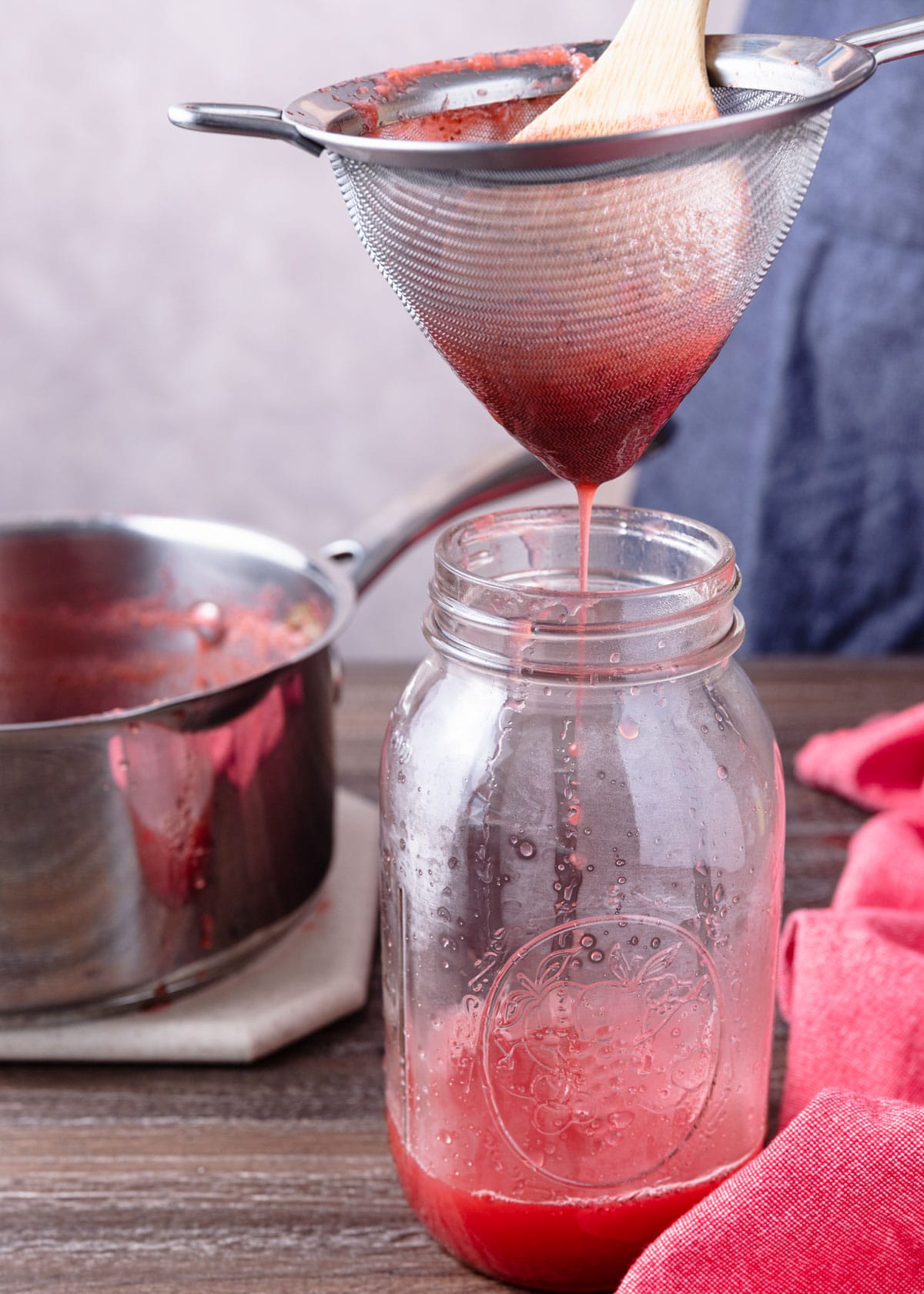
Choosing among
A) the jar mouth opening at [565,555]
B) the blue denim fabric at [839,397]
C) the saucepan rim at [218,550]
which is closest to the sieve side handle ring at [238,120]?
the jar mouth opening at [565,555]

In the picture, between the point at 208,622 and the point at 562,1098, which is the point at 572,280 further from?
the point at 208,622

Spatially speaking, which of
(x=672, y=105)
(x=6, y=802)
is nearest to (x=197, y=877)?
(x=6, y=802)

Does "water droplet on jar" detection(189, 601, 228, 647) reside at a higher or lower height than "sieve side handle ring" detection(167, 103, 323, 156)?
lower

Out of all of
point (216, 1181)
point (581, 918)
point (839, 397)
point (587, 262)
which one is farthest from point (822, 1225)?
point (839, 397)

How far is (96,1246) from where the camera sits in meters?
0.65

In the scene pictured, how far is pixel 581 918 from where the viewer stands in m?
0.64

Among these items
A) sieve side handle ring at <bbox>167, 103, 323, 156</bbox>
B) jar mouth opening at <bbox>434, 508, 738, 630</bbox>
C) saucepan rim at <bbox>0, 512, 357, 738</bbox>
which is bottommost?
saucepan rim at <bbox>0, 512, 357, 738</bbox>

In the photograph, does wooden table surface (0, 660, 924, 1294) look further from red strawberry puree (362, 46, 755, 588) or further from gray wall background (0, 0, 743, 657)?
gray wall background (0, 0, 743, 657)

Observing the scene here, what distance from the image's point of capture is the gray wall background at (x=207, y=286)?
2113mm

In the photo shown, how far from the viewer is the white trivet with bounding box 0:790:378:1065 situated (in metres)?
0.79

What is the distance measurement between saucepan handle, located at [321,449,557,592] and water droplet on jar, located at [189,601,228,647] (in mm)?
106

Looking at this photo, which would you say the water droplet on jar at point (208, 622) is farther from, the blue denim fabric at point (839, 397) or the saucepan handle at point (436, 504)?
the blue denim fabric at point (839, 397)

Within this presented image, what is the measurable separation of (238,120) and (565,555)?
285 millimetres

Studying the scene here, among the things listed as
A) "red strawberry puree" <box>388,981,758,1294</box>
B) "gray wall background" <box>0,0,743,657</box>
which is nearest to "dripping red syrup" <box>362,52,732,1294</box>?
"red strawberry puree" <box>388,981,758,1294</box>
